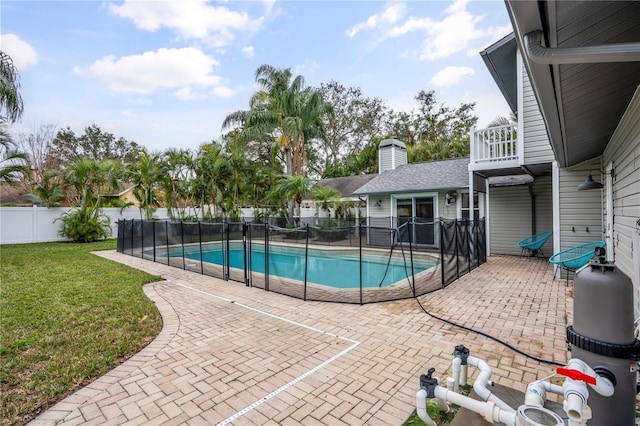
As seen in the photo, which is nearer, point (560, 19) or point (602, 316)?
point (560, 19)

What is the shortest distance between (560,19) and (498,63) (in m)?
Answer: 7.97

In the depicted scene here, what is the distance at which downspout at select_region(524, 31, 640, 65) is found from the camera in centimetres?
156

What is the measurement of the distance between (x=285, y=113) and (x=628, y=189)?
13.6 m

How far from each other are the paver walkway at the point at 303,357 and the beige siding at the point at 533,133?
3.28 metres

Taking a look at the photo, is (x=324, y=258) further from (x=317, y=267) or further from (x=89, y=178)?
(x=89, y=178)

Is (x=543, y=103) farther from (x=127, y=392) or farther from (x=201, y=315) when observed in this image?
(x=201, y=315)

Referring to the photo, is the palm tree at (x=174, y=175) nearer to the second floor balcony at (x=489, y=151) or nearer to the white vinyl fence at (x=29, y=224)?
the white vinyl fence at (x=29, y=224)

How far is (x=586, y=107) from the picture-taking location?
3.14 metres

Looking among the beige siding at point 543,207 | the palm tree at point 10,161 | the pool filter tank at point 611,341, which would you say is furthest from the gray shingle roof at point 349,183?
the pool filter tank at point 611,341

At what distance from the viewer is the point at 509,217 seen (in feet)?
33.9

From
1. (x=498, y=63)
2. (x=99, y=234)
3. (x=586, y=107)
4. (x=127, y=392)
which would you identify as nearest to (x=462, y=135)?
(x=498, y=63)

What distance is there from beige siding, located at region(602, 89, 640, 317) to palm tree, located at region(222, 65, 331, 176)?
39.1 feet

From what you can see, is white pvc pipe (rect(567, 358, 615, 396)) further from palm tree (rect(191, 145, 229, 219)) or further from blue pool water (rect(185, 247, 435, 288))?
palm tree (rect(191, 145, 229, 219))

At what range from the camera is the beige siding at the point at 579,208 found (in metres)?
6.64
